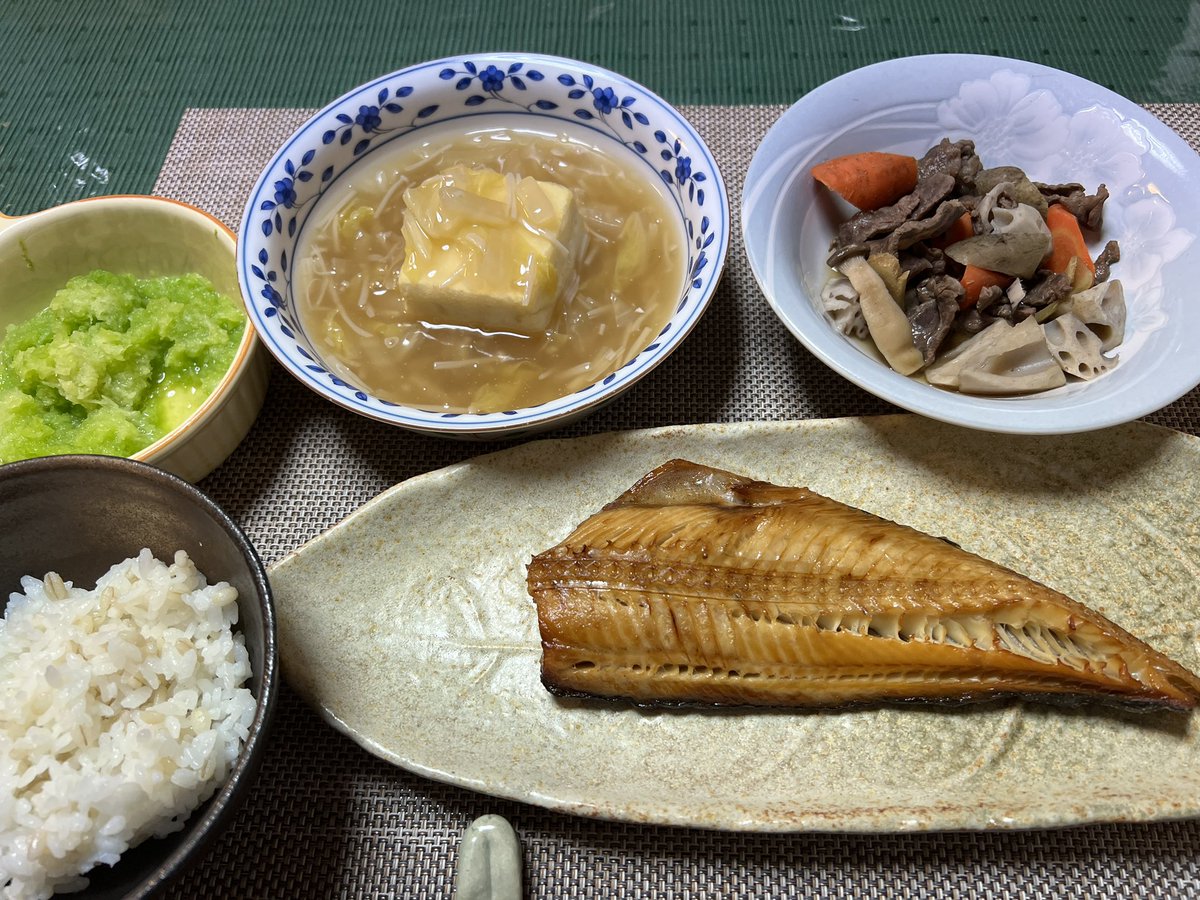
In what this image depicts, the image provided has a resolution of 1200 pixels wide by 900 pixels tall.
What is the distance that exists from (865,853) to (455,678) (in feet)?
3.31

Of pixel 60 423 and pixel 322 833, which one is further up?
pixel 60 423

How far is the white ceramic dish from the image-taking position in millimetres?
2342

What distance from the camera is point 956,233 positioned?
7.93ft

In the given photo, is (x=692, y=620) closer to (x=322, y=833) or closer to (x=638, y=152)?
(x=322, y=833)

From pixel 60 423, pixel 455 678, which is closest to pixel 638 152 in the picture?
pixel 455 678

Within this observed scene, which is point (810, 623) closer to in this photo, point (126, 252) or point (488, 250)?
point (488, 250)

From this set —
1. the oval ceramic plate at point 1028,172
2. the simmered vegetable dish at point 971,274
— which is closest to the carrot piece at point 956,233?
the simmered vegetable dish at point 971,274

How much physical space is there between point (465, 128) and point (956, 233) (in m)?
1.59

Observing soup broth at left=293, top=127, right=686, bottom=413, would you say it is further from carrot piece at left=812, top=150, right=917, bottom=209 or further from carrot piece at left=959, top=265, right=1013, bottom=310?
carrot piece at left=959, top=265, right=1013, bottom=310

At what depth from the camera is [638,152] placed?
8.42 ft

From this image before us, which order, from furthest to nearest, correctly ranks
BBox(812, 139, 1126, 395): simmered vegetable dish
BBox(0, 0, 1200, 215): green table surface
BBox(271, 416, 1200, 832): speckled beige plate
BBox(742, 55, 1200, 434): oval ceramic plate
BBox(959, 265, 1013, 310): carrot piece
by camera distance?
1. BBox(0, 0, 1200, 215): green table surface
2. BBox(959, 265, 1013, 310): carrot piece
3. BBox(812, 139, 1126, 395): simmered vegetable dish
4. BBox(742, 55, 1200, 434): oval ceramic plate
5. BBox(271, 416, 1200, 832): speckled beige plate

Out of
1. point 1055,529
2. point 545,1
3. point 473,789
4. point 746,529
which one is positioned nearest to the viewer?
point 473,789

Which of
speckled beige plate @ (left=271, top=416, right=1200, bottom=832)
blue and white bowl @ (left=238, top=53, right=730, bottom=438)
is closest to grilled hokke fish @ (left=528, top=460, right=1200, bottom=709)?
speckled beige plate @ (left=271, top=416, right=1200, bottom=832)

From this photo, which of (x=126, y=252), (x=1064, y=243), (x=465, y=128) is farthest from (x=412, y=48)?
(x=1064, y=243)
